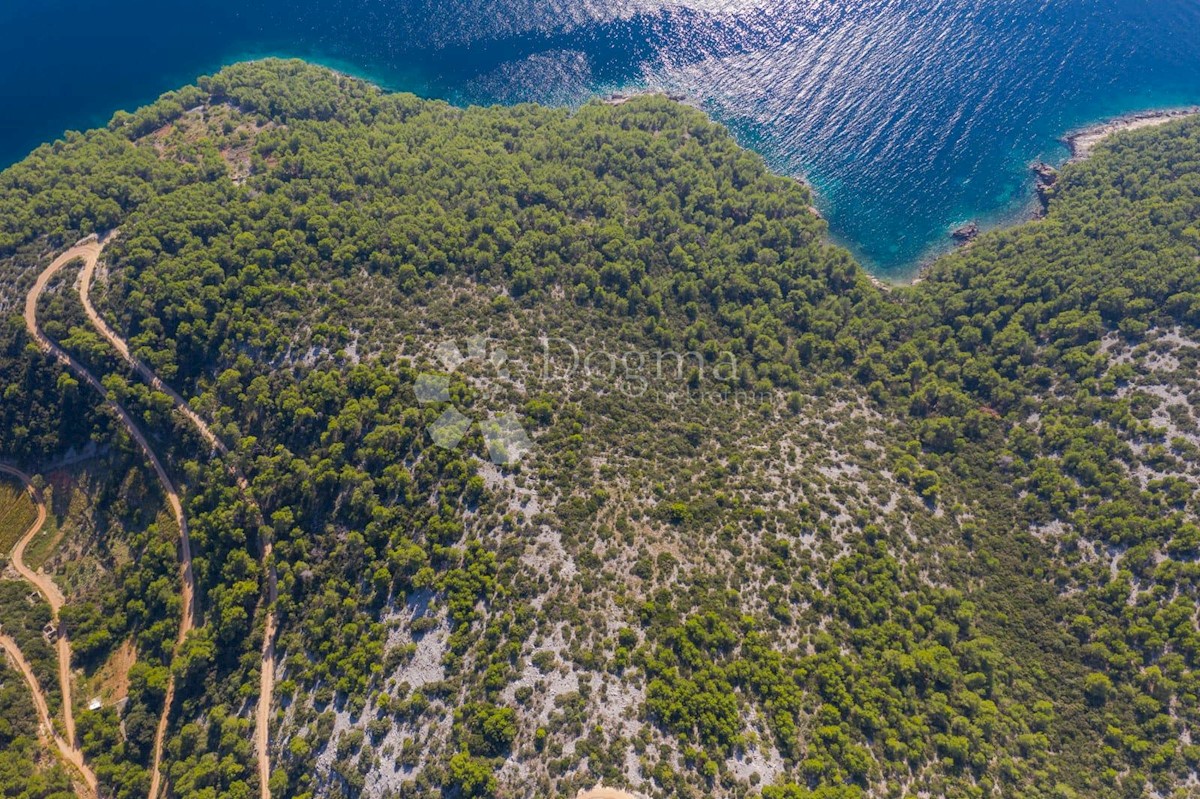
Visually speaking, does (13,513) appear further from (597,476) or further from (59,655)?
(597,476)

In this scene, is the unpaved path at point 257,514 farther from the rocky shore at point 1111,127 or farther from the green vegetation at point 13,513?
the rocky shore at point 1111,127

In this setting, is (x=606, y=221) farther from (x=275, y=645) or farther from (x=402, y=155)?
(x=275, y=645)

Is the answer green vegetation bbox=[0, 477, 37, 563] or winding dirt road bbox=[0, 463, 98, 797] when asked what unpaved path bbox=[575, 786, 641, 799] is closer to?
winding dirt road bbox=[0, 463, 98, 797]

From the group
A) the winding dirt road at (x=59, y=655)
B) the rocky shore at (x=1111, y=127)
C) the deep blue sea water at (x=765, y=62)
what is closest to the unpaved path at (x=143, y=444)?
the winding dirt road at (x=59, y=655)

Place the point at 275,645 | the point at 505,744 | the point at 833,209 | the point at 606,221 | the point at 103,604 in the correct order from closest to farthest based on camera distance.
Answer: the point at 505,744, the point at 275,645, the point at 103,604, the point at 606,221, the point at 833,209

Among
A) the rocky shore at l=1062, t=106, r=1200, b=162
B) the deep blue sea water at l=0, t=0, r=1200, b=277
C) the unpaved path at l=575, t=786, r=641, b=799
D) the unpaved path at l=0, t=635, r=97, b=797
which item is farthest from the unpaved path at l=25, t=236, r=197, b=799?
the rocky shore at l=1062, t=106, r=1200, b=162

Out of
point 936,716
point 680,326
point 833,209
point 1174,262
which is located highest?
point 833,209

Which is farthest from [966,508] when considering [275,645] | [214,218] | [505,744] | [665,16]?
[665,16]

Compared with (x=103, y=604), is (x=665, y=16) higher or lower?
higher

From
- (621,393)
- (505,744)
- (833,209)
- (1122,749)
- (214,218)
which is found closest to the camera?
(505,744)
